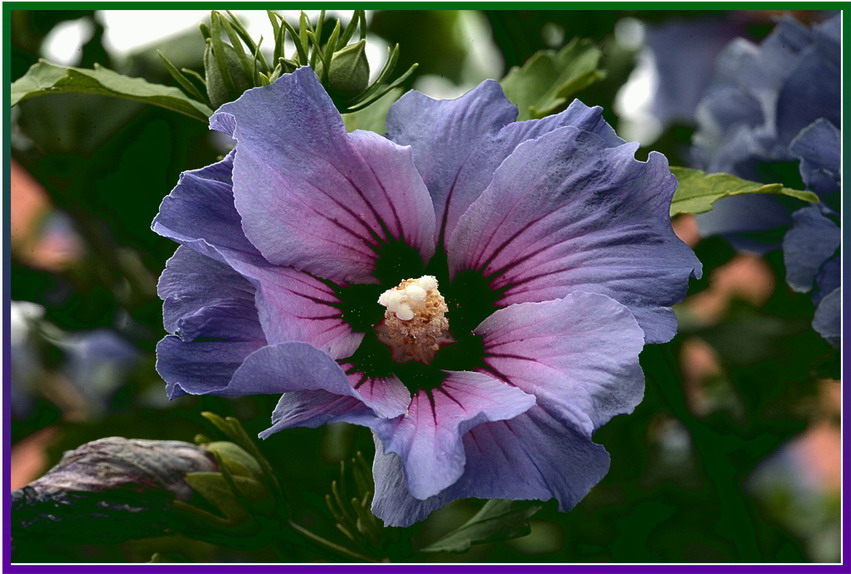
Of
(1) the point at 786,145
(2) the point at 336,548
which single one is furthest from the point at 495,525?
(1) the point at 786,145

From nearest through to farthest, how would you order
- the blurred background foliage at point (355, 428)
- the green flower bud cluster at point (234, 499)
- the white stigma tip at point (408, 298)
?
the white stigma tip at point (408, 298), the green flower bud cluster at point (234, 499), the blurred background foliage at point (355, 428)

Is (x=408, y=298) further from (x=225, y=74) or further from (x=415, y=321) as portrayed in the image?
(x=225, y=74)

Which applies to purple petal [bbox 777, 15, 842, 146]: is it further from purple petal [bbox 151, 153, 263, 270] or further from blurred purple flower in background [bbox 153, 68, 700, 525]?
purple petal [bbox 151, 153, 263, 270]

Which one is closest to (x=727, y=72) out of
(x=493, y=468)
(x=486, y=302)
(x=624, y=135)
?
(x=624, y=135)

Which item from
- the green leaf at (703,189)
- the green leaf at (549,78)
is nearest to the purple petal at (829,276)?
the green leaf at (703,189)

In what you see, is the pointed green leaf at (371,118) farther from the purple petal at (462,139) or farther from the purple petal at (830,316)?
the purple petal at (830,316)

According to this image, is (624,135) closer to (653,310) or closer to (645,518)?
(645,518)
